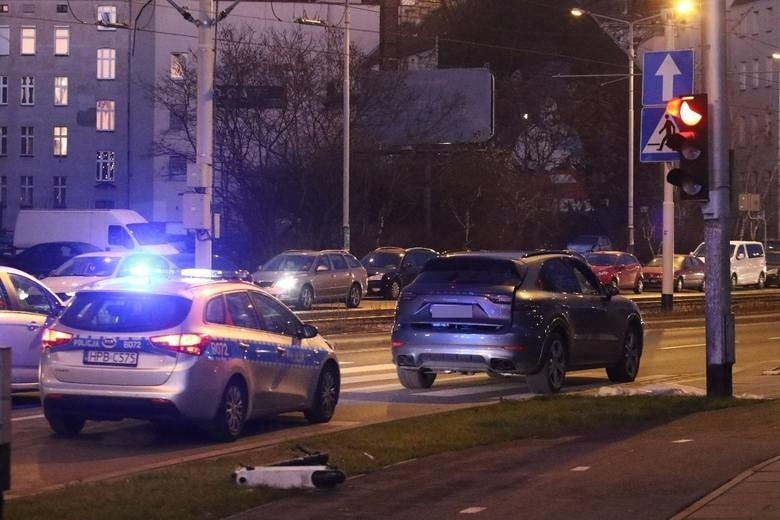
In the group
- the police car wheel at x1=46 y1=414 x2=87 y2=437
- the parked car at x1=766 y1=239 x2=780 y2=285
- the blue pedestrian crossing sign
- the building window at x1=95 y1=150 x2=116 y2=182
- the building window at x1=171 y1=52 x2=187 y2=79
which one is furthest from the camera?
the building window at x1=95 y1=150 x2=116 y2=182

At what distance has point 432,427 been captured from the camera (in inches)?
512

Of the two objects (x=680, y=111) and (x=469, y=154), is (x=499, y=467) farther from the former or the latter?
(x=469, y=154)

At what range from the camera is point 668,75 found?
16.2 metres

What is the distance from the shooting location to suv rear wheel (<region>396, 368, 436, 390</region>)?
17.5 meters

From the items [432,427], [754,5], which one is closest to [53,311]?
[432,427]

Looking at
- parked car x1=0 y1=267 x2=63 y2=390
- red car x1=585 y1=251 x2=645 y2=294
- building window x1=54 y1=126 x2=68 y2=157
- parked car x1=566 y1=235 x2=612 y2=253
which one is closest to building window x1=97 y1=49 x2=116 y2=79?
building window x1=54 y1=126 x2=68 y2=157

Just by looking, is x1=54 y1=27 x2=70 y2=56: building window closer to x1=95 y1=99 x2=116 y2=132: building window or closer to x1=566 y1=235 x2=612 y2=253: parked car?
x1=95 y1=99 x2=116 y2=132: building window

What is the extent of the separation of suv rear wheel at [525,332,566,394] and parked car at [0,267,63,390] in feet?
18.4

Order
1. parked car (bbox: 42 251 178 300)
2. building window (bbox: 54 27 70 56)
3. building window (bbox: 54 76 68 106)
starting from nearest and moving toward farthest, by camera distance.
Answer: parked car (bbox: 42 251 178 300) < building window (bbox: 54 27 70 56) < building window (bbox: 54 76 68 106)

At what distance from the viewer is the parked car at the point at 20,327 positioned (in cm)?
1548

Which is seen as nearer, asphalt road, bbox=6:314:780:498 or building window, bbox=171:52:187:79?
asphalt road, bbox=6:314:780:498

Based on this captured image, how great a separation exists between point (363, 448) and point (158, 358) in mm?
2082

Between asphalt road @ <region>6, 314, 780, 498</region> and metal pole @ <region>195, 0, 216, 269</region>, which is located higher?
metal pole @ <region>195, 0, 216, 269</region>

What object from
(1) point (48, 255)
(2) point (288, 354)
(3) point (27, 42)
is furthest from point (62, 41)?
(2) point (288, 354)
